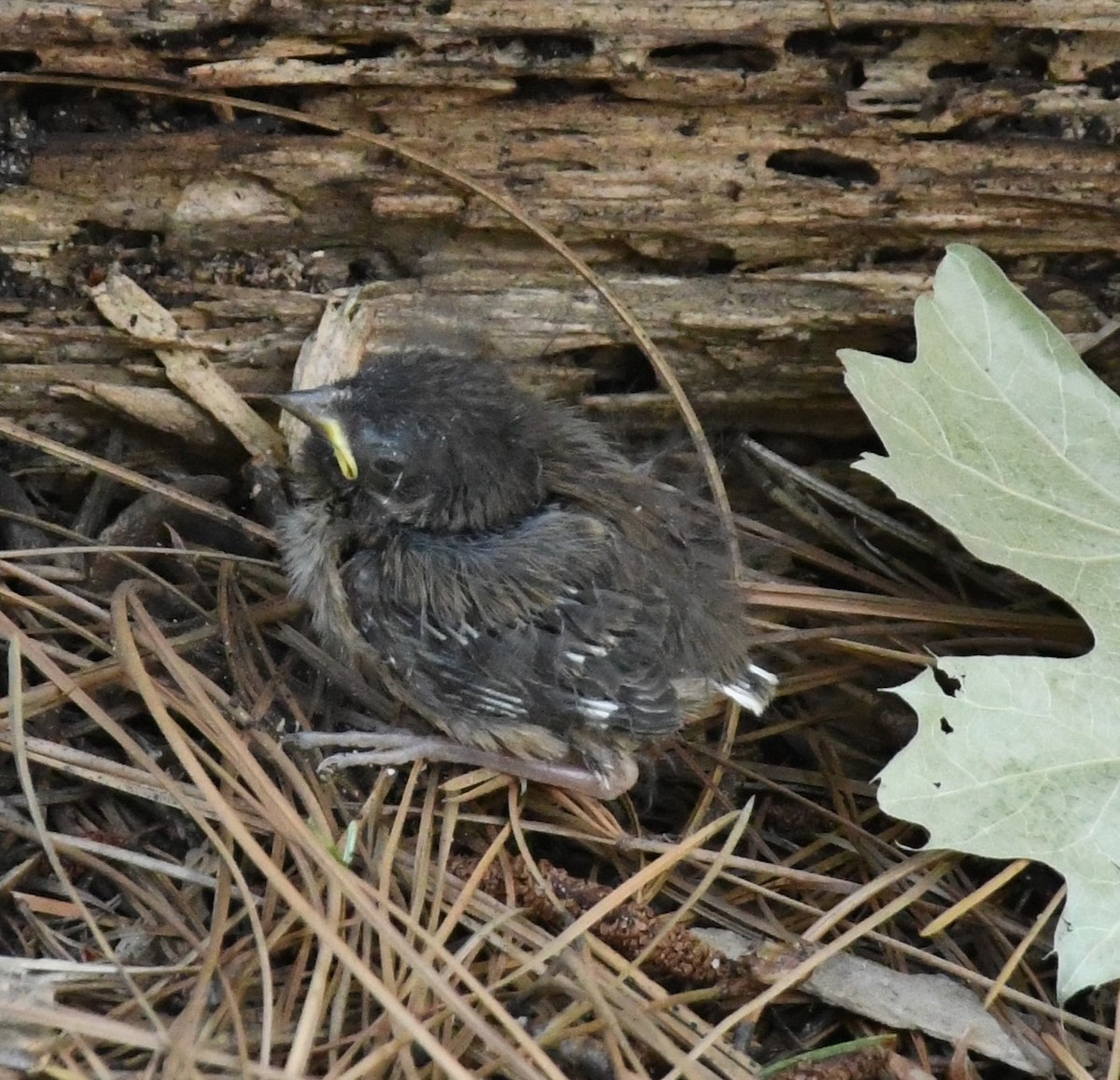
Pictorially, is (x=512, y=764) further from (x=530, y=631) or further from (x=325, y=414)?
(x=325, y=414)

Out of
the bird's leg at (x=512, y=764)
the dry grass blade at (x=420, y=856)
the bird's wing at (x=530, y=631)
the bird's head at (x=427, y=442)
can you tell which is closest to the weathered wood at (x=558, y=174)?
the dry grass blade at (x=420, y=856)

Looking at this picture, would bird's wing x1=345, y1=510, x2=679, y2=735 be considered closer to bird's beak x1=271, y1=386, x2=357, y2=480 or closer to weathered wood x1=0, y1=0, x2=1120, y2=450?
bird's beak x1=271, y1=386, x2=357, y2=480

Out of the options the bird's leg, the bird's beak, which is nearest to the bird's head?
the bird's beak

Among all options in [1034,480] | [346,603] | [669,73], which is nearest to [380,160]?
[669,73]

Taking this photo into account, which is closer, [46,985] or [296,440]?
[46,985]

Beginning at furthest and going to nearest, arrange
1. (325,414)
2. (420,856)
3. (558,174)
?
1. (558,174)
2. (325,414)
3. (420,856)

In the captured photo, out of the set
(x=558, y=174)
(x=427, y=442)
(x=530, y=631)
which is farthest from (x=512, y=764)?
(x=558, y=174)

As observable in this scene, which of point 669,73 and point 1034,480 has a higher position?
point 669,73

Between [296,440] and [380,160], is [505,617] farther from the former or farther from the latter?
[380,160]
